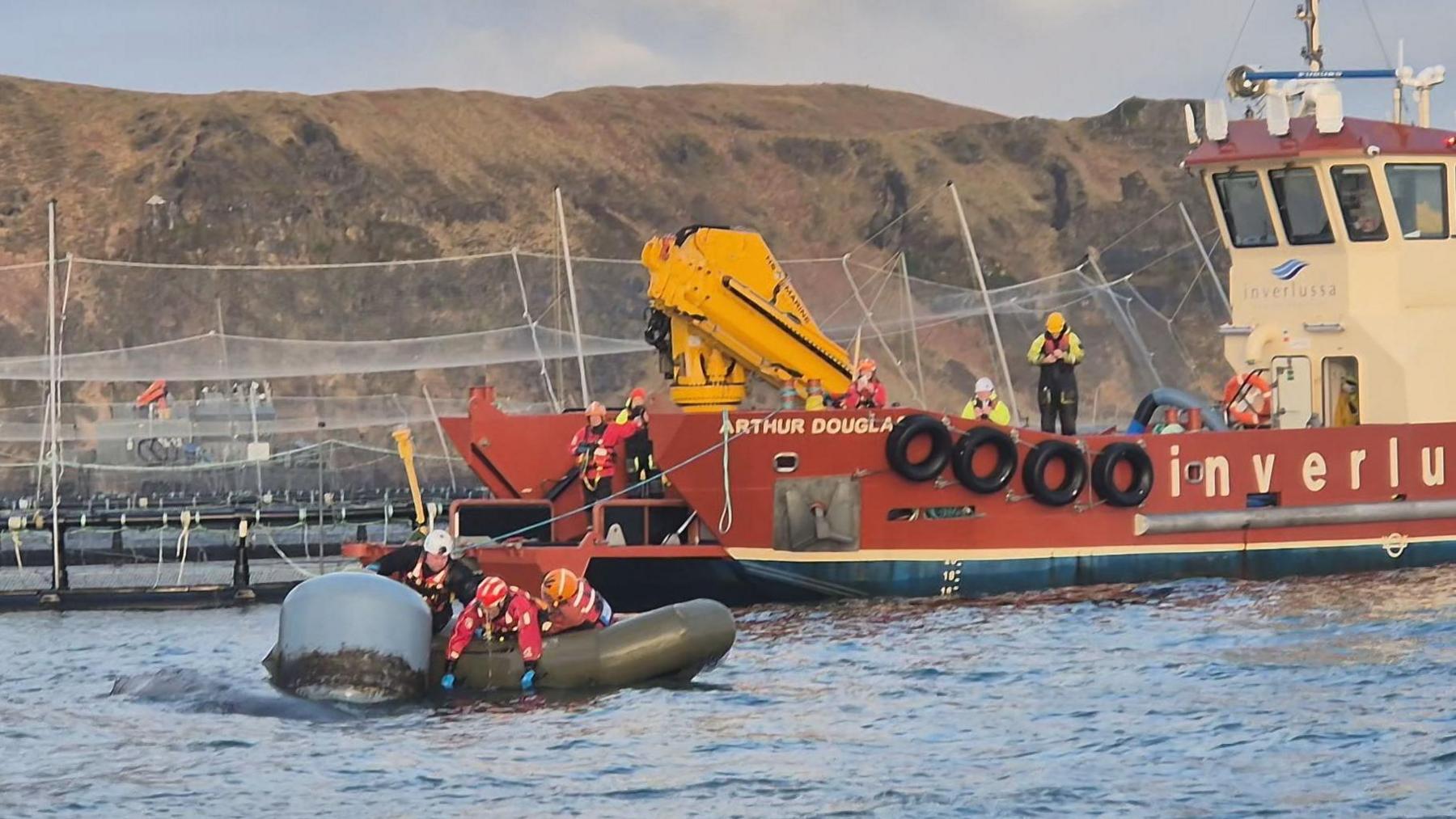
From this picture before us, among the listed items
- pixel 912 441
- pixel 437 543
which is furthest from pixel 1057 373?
pixel 437 543

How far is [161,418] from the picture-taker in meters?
41.8

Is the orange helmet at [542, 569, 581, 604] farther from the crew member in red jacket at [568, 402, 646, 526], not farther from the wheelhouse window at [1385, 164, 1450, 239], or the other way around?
the wheelhouse window at [1385, 164, 1450, 239]

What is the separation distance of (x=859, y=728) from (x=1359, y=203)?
1122 cm

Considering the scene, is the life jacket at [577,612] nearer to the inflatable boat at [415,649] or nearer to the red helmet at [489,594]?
the inflatable boat at [415,649]

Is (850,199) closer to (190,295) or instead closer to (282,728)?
(190,295)

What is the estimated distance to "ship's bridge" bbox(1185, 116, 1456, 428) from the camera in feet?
86.1

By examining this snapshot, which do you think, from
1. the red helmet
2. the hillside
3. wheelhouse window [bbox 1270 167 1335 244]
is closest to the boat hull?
A: wheelhouse window [bbox 1270 167 1335 244]

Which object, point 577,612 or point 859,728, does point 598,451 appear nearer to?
point 577,612

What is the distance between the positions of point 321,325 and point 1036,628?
3774 cm

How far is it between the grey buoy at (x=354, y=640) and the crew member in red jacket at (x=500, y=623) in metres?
0.26

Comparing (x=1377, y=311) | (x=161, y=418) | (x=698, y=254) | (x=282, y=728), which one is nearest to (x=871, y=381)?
Result: (x=698, y=254)

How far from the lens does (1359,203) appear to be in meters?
26.3

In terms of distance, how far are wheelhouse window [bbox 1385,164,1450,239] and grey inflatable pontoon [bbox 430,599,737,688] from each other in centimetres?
1075

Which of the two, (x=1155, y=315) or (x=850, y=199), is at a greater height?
(x=850, y=199)
